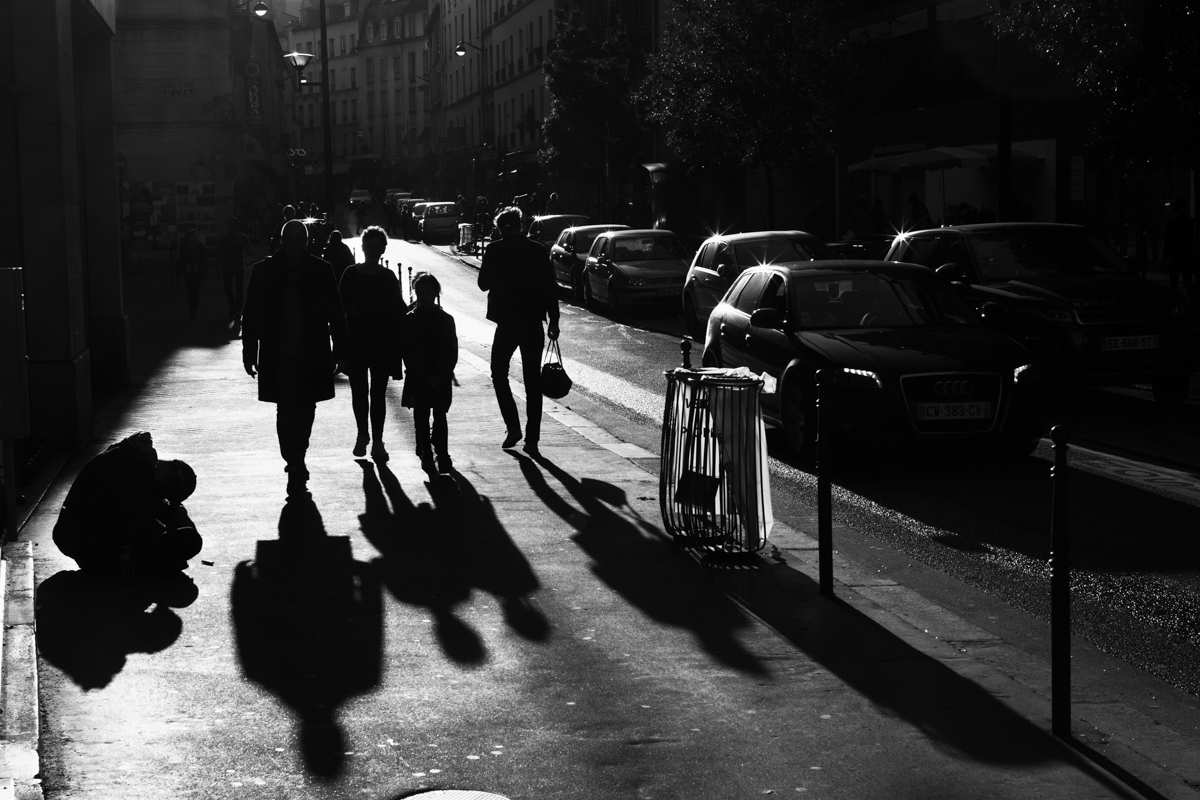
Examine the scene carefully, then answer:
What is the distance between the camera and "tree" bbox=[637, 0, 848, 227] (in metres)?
32.5

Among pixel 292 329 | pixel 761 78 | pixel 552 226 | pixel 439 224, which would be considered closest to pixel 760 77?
pixel 761 78

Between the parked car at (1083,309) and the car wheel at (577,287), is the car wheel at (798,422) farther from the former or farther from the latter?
the car wheel at (577,287)

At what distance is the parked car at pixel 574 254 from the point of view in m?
31.6

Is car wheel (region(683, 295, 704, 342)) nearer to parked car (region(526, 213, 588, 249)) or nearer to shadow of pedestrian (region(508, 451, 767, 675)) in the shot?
shadow of pedestrian (region(508, 451, 767, 675))

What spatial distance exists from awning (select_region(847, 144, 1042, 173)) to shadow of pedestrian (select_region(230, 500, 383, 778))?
2454 cm

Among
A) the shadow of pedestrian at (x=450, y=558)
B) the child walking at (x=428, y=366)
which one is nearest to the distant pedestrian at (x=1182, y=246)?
the child walking at (x=428, y=366)

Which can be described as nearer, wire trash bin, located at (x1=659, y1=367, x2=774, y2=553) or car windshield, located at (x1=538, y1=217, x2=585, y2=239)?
wire trash bin, located at (x1=659, y1=367, x2=774, y2=553)

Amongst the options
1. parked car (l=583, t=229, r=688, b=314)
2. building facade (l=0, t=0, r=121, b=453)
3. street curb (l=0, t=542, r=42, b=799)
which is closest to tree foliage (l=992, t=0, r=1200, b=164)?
parked car (l=583, t=229, r=688, b=314)

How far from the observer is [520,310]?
11.8 meters

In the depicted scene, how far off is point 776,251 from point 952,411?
37.8 feet

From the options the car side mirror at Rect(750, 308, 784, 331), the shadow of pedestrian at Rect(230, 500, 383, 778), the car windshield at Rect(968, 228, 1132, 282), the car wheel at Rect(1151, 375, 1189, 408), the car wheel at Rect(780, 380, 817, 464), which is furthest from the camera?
the car windshield at Rect(968, 228, 1132, 282)

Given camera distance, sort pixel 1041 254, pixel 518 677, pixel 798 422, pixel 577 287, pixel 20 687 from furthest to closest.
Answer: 1. pixel 577 287
2. pixel 1041 254
3. pixel 798 422
4. pixel 518 677
5. pixel 20 687

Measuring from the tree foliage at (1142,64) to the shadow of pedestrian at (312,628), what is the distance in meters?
12.1

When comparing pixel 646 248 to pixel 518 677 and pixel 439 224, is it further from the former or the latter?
pixel 439 224
